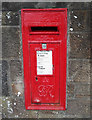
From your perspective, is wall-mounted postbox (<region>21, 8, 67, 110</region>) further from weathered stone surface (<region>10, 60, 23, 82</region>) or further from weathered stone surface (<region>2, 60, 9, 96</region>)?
weathered stone surface (<region>2, 60, 9, 96</region>)

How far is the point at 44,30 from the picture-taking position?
1.90m

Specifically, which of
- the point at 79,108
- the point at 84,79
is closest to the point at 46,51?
the point at 84,79

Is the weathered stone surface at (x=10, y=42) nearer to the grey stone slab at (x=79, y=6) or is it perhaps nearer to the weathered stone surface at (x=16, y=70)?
the weathered stone surface at (x=16, y=70)

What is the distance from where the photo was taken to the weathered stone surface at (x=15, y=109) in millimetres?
2285

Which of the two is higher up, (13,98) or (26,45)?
(26,45)

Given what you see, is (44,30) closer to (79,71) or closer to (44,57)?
(44,57)

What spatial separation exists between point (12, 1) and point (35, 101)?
1.34m

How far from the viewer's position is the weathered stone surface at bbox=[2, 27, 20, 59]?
2.07 metres

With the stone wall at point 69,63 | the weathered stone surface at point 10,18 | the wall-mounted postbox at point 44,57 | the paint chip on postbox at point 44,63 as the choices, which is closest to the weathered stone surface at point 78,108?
the stone wall at point 69,63

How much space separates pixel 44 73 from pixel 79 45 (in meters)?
0.59

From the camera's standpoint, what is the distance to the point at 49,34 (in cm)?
186

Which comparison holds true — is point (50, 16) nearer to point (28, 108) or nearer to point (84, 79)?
point (84, 79)

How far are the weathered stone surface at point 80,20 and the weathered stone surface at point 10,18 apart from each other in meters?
0.70

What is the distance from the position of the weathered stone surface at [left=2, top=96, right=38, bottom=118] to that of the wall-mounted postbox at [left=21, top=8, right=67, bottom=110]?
0.19 m
